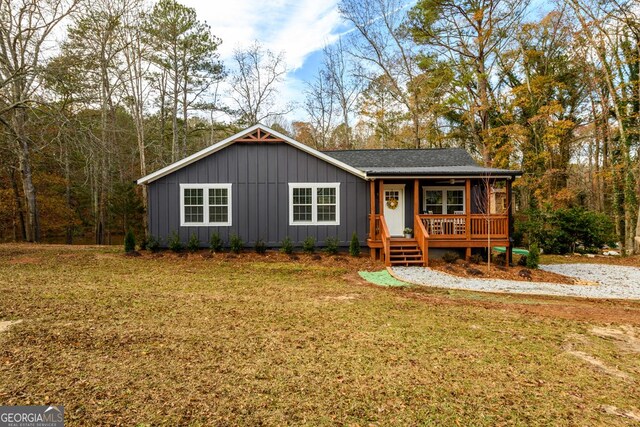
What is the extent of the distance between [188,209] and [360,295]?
836cm

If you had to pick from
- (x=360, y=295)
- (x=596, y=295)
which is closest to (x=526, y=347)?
(x=360, y=295)

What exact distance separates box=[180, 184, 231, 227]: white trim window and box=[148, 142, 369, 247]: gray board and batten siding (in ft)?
0.54

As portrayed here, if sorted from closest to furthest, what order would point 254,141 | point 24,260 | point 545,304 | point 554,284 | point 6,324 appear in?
point 6,324
point 545,304
point 554,284
point 24,260
point 254,141

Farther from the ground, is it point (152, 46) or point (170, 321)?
point (152, 46)

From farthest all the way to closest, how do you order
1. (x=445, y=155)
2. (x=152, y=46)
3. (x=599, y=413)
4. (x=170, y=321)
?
(x=152, y=46) → (x=445, y=155) → (x=170, y=321) → (x=599, y=413)

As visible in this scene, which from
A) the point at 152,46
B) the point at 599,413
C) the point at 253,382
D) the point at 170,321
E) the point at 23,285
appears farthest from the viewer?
the point at 152,46

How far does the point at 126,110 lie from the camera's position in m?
22.8

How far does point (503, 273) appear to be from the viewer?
32.9ft

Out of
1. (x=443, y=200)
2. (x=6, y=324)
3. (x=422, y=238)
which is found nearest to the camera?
(x=6, y=324)

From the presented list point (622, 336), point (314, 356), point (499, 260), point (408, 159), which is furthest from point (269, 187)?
point (622, 336)

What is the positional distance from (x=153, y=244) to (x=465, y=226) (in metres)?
10.9

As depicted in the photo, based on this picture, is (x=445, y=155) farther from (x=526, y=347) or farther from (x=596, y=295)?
(x=526, y=347)

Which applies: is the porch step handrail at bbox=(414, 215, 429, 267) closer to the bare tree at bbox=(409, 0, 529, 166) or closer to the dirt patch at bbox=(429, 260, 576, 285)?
the dirt patch at bbox=(429, 260, 576, 285)

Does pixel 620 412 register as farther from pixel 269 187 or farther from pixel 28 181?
pixel 28 181
